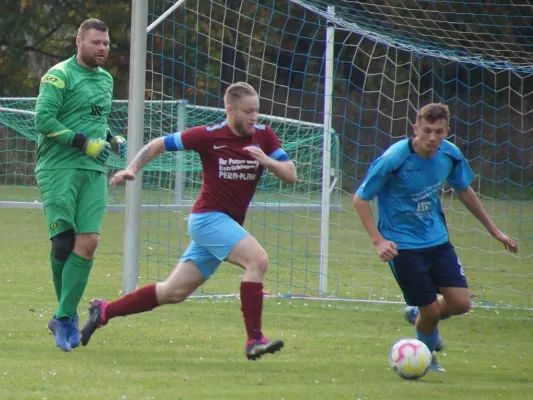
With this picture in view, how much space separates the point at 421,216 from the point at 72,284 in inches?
90.1

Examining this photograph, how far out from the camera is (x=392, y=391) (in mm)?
6297

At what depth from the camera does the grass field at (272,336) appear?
6273 millimetres

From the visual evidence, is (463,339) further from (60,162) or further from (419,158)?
(60,162)

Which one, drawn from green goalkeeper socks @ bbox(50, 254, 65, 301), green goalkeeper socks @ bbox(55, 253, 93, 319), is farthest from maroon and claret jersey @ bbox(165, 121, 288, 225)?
green goalkeeper socks @ bbox(50, 254, 65, 301)

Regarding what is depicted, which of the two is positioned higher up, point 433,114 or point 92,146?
point 433,114

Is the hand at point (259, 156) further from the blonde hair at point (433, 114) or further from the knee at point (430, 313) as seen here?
the knee at point (430, 313)

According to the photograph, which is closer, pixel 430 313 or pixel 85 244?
pixel 430 313

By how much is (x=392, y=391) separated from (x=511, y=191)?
1380 cm

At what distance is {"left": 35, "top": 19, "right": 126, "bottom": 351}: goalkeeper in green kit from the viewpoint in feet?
24.5

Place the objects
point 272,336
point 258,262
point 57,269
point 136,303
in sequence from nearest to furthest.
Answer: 1. point 258,262
2. point 136,303
3. point 57,269
4. point 272,336

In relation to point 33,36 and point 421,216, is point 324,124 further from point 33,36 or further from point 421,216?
point 33,36

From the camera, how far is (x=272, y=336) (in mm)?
8344

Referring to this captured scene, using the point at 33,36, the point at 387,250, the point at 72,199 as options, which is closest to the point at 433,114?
the point at 387,250

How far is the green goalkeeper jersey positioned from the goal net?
3.47m
